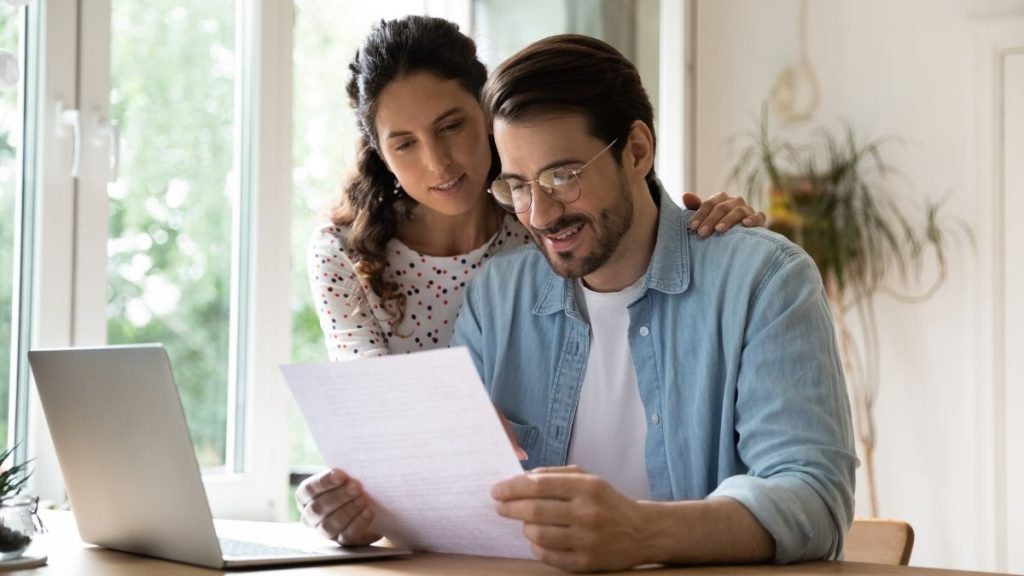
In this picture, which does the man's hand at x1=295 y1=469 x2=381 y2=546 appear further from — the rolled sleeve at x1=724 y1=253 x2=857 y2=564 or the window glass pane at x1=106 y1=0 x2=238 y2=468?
the window glass pane at x1=106 y1=0 x2=238 y2=468

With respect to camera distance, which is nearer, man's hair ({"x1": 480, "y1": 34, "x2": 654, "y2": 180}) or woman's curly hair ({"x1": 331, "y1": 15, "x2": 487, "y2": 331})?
man's hair ({"x1": 480, "y1": 34, "x2": 654, "y2": 180})

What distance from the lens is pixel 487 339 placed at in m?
1.82

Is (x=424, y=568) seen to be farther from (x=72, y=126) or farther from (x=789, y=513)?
(x=72, y=126)

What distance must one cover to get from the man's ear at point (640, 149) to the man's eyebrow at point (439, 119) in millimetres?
380

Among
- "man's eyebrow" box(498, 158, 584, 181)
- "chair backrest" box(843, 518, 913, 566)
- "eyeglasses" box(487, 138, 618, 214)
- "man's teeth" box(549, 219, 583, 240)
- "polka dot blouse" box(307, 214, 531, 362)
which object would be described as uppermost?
A: "man's eyebrow" box(498, 158, 584, 181)

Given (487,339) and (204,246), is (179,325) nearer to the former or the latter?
(204,246)

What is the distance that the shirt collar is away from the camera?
5.41 feet

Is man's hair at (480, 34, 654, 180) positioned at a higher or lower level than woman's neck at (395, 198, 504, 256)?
higher

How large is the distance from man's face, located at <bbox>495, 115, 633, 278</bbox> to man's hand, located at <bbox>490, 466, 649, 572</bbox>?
1.60ft

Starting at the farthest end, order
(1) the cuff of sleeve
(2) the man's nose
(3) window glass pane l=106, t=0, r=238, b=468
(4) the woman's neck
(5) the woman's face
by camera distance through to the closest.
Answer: (3) window glass pane l=106, t=0, r=238, b=468 < (4) the woman's neck < (5) the woman's face < (2) the man's nose < (1) the cuff of sleeve

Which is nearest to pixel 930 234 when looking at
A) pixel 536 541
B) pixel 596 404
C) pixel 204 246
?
pixel 204 246

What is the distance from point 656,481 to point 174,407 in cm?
66

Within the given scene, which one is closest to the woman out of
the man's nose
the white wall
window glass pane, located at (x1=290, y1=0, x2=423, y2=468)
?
the man's nose

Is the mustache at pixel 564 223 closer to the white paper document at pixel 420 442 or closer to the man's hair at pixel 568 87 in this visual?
the man's hair at pixel 568 87
